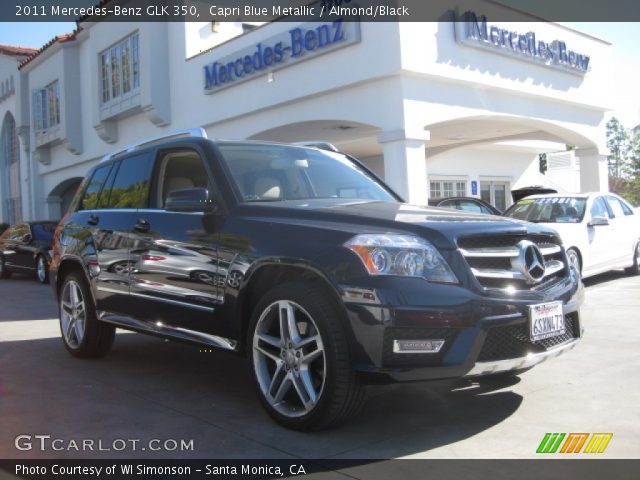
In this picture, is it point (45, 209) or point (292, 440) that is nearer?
point (292, 440)

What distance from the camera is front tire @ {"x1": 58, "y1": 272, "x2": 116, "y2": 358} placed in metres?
6.07

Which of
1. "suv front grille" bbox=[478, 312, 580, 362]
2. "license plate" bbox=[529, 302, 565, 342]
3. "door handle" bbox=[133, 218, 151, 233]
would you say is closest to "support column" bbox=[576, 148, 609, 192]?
"license plate" bbox=[529, 302, 565, 342]

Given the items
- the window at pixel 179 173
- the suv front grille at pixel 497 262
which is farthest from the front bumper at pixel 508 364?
A: the window at pixel 179 173

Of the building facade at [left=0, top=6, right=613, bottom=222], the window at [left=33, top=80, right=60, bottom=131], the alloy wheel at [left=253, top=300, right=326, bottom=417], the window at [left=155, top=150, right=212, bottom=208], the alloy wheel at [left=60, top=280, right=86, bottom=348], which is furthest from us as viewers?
the window at [left=33, top=80, right=60, bottom=131]

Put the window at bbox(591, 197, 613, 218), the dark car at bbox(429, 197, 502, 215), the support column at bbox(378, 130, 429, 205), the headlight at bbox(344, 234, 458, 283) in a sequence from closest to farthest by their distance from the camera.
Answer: the headlight at bbox(344, 234, 458, 283) < the window at bbox(591, 197, 613, 218) < the support column at bbox(378, 130, 429, 205) < the dark car at bbox(429, 197, 502, 215)

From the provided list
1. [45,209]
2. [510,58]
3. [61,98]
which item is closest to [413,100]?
[510,58]

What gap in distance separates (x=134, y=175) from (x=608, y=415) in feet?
13.3

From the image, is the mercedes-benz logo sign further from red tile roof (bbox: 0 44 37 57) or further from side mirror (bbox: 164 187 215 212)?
red tile roof (bbox: 0 44 37 57)

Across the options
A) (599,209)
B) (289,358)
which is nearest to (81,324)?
(289,358)

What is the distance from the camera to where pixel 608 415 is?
4.19m

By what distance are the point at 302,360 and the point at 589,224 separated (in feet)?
24.7

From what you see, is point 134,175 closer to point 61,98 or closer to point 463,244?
point 463,244

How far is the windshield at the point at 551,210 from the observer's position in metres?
10.2

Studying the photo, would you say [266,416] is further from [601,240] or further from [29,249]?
[29,249]
